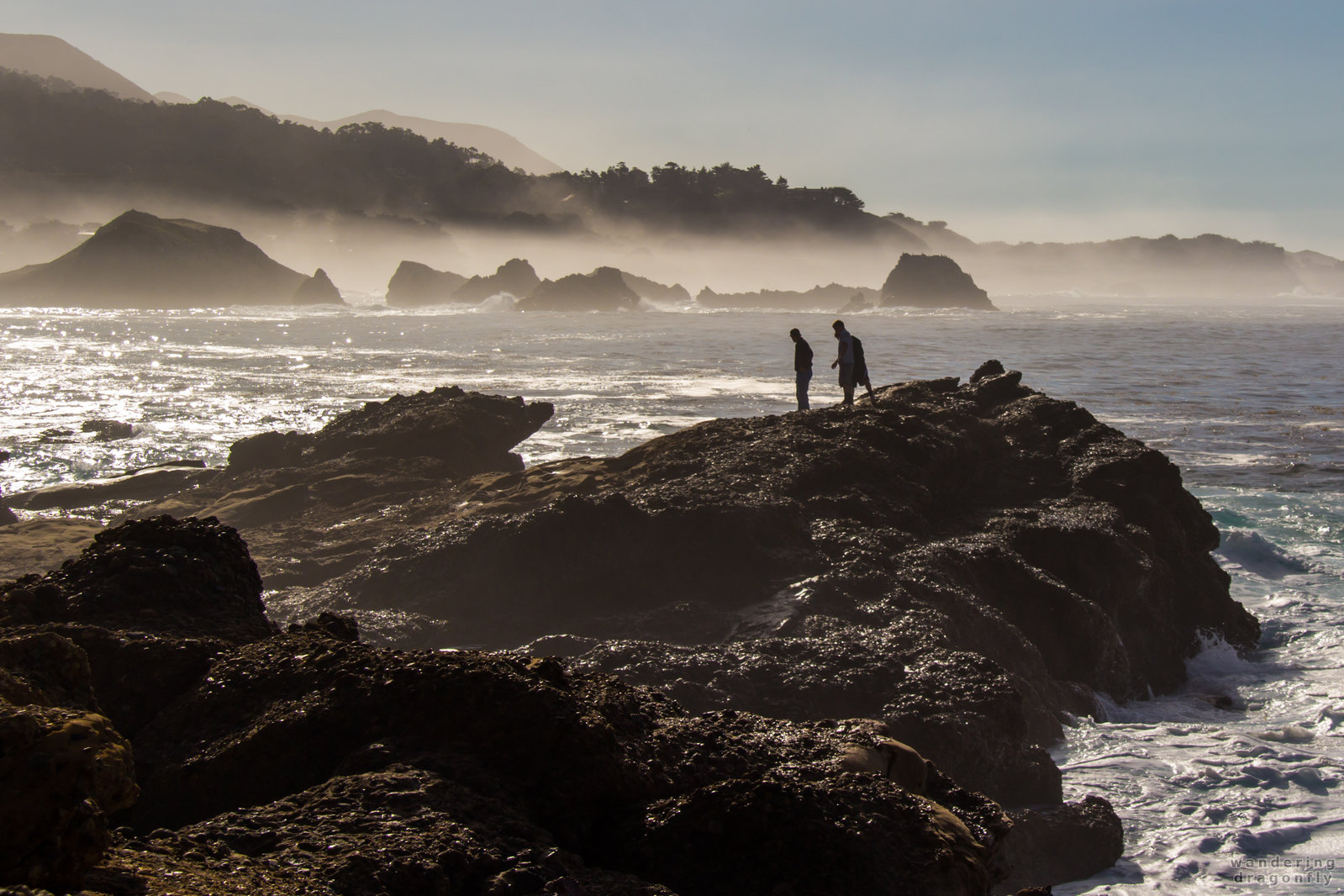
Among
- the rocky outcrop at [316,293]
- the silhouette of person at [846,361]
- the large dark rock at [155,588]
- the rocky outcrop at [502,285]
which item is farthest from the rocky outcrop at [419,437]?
the rocky outcrop at [502,285]

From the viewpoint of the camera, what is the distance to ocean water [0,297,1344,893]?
536cm

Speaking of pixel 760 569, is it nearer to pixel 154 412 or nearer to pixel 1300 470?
pixel 1300 470

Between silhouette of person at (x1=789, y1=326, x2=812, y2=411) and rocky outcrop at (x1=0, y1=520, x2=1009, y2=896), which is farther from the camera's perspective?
silhouette of person at (x1=789, y1=326, x2=812, y2=411)

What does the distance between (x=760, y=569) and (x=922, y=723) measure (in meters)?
1.91

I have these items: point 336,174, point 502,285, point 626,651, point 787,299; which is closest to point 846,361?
point 626,651

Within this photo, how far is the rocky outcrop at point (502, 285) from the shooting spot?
82.8 m

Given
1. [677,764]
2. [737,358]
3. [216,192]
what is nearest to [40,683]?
[677,764]

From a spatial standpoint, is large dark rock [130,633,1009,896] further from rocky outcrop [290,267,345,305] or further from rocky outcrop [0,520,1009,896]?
rocky outcrop [290,267,345,305]

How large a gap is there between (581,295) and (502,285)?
1163 centimetres

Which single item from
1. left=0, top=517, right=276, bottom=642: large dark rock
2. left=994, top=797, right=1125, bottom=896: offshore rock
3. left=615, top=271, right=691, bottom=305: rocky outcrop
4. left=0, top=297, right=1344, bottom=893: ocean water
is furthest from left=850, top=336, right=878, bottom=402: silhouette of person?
left=615, top=271, right=691, bottom=305: rocky outcrop

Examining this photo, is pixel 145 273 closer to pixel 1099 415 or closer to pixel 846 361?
pixel 1099 415

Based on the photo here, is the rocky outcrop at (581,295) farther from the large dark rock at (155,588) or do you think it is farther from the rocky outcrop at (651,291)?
the large dark rock at (155,588)

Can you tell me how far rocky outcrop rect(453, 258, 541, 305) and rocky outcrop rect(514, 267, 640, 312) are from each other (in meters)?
6.90

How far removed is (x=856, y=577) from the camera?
6.39 m
